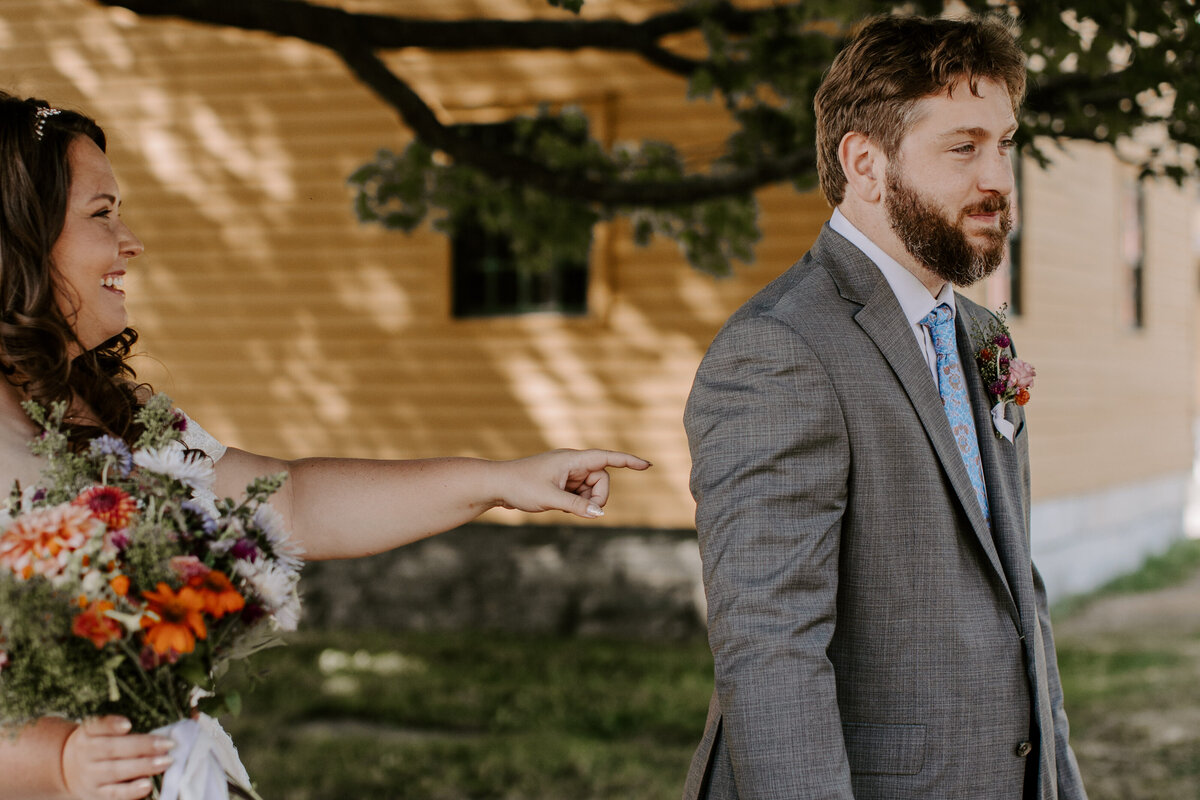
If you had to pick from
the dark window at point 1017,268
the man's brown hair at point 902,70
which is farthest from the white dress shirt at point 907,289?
the dark window at point 1017,268

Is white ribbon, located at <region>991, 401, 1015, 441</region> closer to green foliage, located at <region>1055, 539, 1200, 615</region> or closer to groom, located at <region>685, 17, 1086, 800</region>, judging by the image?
groom, located at <region>685, 17, 1086, 800</region>

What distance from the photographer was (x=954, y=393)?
2.62 meters

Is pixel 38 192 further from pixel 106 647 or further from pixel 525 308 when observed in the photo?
pixel 525 308

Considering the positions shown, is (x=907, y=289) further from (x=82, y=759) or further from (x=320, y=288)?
(x=320, y=288)

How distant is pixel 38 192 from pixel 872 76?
68.4 inches

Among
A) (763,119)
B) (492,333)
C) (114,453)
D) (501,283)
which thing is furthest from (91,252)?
(501,283)

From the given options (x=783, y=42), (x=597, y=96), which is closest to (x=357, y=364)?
(x=597, y=96)

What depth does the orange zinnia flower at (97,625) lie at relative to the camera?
1859 millimetres

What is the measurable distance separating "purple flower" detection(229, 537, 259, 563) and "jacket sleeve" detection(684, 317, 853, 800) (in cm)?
86

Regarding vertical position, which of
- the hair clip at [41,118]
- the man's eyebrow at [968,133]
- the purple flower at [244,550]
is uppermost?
the hair clip at [41,118]

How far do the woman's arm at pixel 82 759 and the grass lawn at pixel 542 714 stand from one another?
4175 mm

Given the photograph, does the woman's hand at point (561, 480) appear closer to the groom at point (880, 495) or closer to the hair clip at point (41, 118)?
the groom at point (880, 495)

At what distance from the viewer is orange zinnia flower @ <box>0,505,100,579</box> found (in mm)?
1894

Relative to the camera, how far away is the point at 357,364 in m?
11.0
